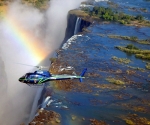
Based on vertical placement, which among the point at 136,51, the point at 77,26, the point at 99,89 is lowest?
the point at 99,89

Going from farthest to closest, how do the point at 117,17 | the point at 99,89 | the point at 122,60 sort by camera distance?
the point at 117,17 < the point at 122,60 < the point at 99,89

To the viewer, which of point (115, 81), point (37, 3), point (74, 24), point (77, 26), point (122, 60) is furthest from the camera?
point (37, 3)

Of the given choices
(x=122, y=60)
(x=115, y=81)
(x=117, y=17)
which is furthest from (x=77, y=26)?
(x=115, y=81)

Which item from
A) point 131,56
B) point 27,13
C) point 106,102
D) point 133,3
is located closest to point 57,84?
point 106,102

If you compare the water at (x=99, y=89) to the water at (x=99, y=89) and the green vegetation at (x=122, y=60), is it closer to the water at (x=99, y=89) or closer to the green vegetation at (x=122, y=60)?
the water at (x=99, y=89)

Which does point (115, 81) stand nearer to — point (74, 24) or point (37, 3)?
point (74, 24)

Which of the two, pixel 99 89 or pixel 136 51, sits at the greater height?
pixel 136 51

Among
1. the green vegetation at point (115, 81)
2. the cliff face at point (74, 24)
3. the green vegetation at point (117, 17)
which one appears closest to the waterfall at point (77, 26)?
the cliff face at point (74, 24)

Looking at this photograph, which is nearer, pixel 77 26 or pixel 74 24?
pixel 77 26
